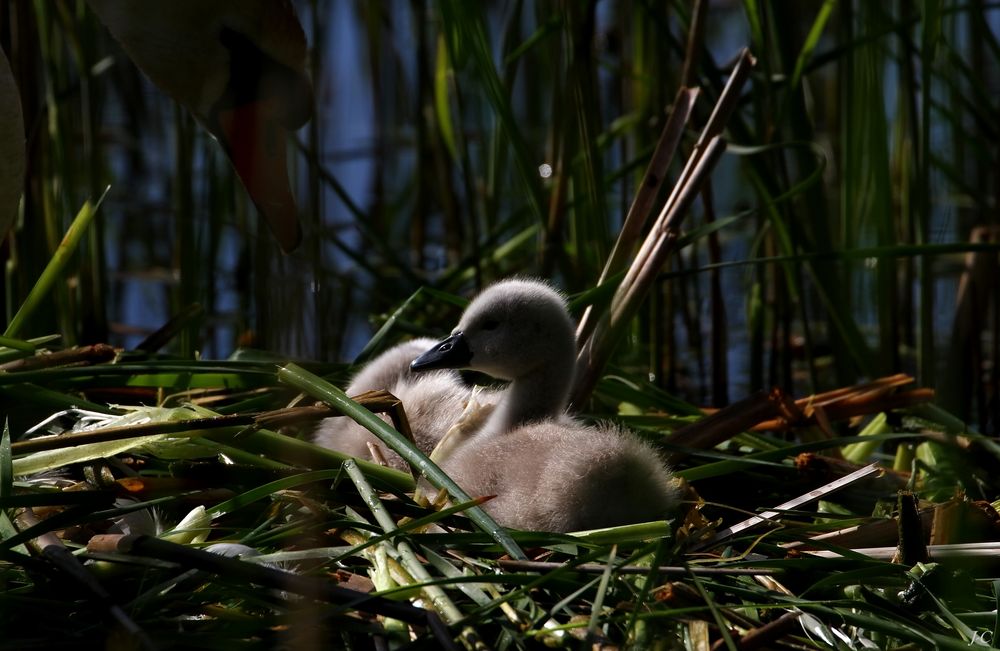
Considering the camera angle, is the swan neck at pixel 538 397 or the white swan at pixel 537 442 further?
the swan neck at pixel 538 397

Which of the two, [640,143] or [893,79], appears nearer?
[640,143]

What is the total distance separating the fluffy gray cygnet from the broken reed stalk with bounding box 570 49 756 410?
0.53 feet

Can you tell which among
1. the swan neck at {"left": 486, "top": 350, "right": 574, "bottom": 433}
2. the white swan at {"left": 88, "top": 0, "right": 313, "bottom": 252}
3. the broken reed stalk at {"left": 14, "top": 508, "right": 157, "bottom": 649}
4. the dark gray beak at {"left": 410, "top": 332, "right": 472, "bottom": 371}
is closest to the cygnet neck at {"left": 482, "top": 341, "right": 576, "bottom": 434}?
the swan neck at {"left": 486, "top": 350, "right": 574, "bottom": 433}

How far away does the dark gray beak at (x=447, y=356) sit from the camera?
2.25 meters

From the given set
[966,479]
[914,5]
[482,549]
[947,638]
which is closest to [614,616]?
[482,549]

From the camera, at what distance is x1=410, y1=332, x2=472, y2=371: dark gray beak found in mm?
2254

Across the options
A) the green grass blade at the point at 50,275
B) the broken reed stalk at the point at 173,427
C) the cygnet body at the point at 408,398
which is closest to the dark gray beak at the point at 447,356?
the cygnet body at the point at 408,398

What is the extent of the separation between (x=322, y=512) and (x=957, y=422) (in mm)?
1358

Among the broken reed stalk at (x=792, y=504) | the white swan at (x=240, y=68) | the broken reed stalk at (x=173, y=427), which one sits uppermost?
the white swan at (x=240, y=68)

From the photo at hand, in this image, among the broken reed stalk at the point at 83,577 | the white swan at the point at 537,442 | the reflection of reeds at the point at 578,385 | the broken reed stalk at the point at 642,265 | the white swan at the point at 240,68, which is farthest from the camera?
the broken reed stalk at the point at 642,265

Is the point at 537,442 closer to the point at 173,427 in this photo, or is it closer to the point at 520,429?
the point at 520,429

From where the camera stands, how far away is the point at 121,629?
1.50 meters

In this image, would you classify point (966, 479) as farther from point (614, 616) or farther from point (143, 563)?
point (143, 563)

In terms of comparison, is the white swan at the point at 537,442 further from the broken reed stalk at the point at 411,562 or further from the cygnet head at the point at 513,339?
the broken reed stalk at the point at 411,562
